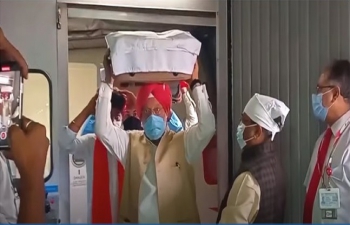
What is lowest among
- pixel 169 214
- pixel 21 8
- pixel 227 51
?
pixel 169 214

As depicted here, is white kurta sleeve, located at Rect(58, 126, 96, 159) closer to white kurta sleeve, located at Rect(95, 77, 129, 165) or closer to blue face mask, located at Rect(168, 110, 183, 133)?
white kurta sleeve, located at Rect(95, 77, 129, 165)

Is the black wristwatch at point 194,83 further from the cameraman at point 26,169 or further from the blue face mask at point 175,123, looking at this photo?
the cameraman at point 26,169

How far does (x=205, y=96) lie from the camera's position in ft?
5.45

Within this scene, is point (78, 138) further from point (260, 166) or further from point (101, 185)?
point (260, 166)

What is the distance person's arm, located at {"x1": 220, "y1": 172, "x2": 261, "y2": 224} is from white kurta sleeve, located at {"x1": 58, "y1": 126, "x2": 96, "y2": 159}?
0.43 meters

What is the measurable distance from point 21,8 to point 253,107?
2.35 ft

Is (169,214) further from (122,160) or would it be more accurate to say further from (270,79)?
(270,79)

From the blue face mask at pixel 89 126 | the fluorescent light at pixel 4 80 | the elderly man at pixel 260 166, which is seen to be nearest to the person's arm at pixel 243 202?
the elderly man at pixel 260 166

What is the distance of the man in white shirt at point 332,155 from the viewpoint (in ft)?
4.92

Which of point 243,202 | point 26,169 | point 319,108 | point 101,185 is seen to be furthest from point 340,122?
point 26,169

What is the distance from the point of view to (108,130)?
163 cm

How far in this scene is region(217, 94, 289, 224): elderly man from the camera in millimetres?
1530

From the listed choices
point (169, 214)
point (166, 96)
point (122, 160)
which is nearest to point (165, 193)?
point (169, 214)

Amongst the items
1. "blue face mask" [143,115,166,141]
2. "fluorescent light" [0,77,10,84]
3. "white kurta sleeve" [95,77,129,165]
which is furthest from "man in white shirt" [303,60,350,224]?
"fluorescent light" [0,77,10,84]
